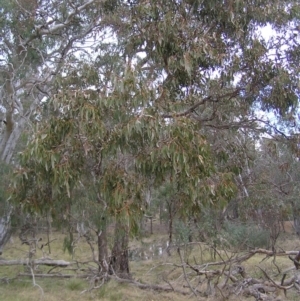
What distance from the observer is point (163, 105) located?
4945mm

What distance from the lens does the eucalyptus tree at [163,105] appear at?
14.1 ft

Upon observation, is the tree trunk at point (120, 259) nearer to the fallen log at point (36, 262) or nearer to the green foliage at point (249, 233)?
the fallen log at point (36, 262)

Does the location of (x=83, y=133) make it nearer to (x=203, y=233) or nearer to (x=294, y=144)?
(x=294, y=144)

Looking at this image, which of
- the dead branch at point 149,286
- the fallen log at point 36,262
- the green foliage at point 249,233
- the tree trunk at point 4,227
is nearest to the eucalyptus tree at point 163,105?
the dead branch at point 149,286

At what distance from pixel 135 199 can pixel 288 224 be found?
18446 millimetres

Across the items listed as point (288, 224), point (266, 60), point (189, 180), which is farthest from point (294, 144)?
point (288, 224)

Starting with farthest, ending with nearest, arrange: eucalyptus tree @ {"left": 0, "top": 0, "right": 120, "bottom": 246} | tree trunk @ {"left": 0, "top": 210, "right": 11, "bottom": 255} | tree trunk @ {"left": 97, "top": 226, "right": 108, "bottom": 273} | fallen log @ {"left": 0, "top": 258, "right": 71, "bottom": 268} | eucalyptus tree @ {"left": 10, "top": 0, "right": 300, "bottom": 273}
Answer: eucalyptus tree @ {"left": 0, "top": 0, "right": 120, "bottom": 246}, tree trunk @ {"left": 0, "top": 210, "right": 11, "bottom": 255}, fallen log @ {"left": 0, "top": 258, "right": 71, "bottom": 268}, tree trunk @ {"left": 97, "top": 226, "right": 108, "bottom": 273}, eucalyptus tree @ {"left": 10, "top": 0, "right": 300, "bottom": 273}

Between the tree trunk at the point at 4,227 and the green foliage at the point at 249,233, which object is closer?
the tree trunk at the point at 4,227

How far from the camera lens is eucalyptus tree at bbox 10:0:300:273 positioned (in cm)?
430

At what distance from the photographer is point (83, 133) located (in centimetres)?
439

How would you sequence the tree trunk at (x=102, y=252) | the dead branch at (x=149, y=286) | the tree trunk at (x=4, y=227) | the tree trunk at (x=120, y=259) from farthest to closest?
the tree trunk at (x=4, y=227), the tree trunk at (x=120, y=259), the dead branch at (x=149, y=286), the tree trunk at (x=102, y=252)

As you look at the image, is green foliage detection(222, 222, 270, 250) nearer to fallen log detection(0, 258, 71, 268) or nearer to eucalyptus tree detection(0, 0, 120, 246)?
fallen log detection(0, 258, 71, 268)

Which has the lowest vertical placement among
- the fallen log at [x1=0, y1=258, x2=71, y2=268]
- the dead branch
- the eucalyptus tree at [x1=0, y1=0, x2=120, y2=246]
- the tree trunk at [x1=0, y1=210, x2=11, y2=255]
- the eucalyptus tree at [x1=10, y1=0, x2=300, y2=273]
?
the dead branch

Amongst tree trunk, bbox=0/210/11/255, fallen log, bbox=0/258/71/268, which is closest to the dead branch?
fallen log, bbox=0/258/71/268
